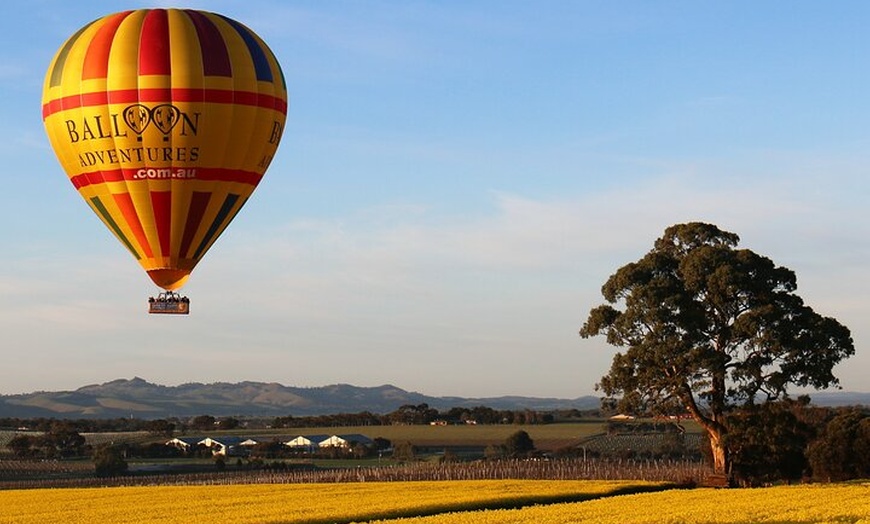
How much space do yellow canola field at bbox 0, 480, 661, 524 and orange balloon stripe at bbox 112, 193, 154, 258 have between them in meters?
10.6

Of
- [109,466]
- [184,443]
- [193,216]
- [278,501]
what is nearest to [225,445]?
[184,443]

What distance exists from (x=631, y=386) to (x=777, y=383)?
7828 mm

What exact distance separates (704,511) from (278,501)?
22.1m

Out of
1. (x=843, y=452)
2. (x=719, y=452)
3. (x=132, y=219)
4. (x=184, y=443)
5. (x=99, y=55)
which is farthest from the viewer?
(x=184, y=443)

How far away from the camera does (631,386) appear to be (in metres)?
71.2

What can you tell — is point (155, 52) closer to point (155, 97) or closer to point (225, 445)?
point (155, 97)

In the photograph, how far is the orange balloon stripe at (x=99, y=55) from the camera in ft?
162

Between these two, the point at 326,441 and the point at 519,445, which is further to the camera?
the point at 326,441

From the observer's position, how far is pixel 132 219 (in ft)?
166

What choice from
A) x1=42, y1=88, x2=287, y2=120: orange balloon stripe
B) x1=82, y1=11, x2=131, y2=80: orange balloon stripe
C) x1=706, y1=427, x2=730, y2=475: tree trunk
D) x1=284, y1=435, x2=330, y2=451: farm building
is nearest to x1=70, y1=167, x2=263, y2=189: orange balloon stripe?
x1=42, y1=88, x2=287, y2=120: orange balloon stripe

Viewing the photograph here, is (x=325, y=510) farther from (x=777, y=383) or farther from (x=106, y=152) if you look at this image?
(x=777, y=383)

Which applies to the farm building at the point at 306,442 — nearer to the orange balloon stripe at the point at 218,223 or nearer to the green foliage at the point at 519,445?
the green foliage at the point at 519,445

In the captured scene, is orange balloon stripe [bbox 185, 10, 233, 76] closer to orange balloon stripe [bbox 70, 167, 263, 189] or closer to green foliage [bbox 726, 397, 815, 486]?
orange balloon stripe [bbox 70, 167, 263, 189]

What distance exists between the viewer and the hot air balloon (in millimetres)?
49219
